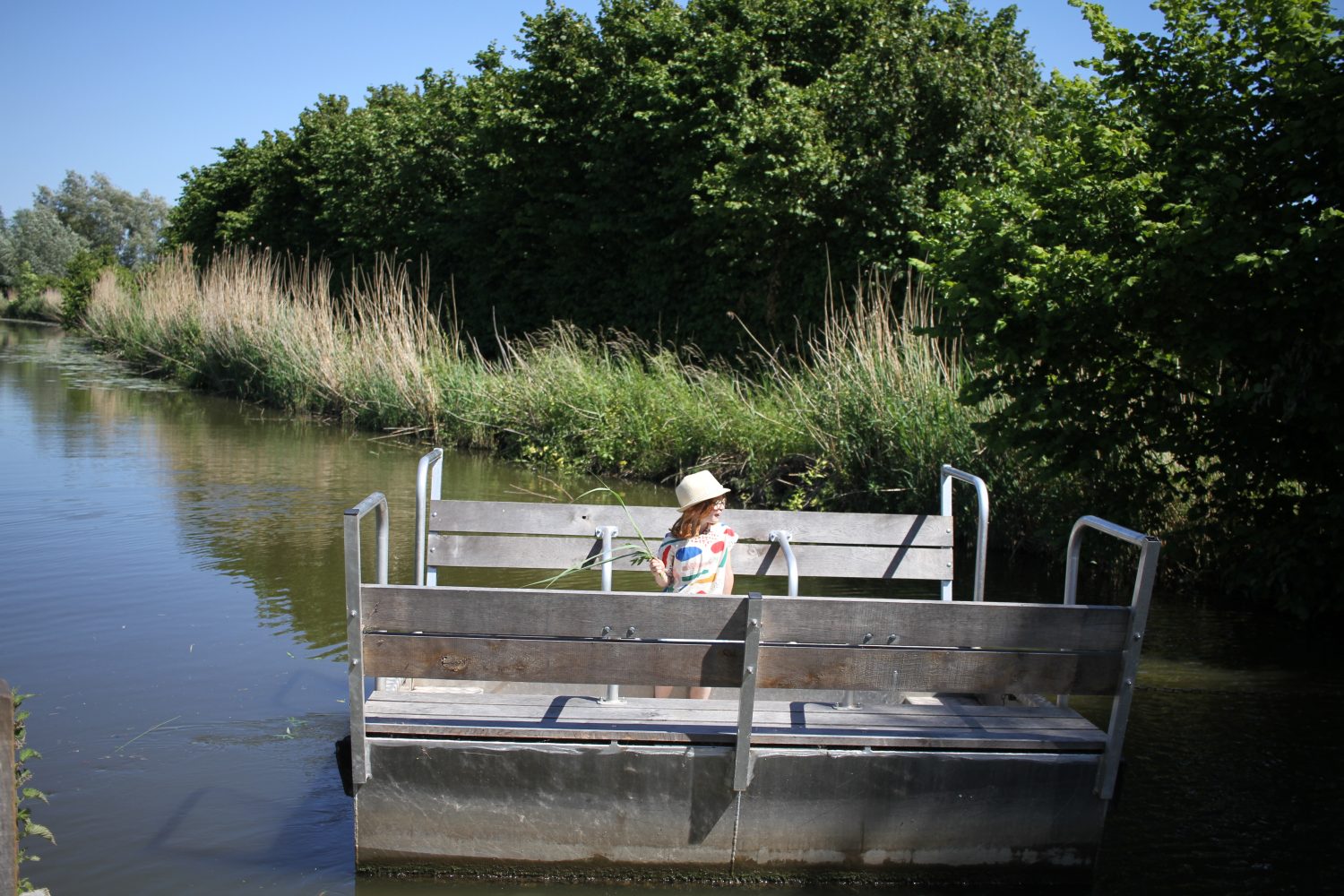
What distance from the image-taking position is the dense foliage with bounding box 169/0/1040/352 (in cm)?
1642

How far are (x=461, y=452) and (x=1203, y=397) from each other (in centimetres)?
1061

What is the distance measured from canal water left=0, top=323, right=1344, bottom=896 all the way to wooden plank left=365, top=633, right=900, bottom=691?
844mm

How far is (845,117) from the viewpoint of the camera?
16.8 metres

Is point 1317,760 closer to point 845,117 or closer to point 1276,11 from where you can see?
point 1276,11

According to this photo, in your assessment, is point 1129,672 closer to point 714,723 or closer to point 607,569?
point 714,723

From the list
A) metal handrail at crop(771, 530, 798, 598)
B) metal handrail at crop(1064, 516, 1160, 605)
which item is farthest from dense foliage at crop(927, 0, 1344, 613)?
metal handrail at crop(771, 530, 798, 598)

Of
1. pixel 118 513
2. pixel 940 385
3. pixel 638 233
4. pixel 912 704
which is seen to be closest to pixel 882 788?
pixel 912 704

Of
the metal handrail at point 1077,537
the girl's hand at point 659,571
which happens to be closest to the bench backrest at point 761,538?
the girl's hand at point 659,571

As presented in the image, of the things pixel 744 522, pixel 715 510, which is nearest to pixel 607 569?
pixel 715 510

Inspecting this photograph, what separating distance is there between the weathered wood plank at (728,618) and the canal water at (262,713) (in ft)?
2.60

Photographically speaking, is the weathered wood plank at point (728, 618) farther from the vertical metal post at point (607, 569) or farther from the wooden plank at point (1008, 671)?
the vertical metal post at point (607, 569)

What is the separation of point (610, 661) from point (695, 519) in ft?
4.05

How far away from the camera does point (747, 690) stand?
3998 mm

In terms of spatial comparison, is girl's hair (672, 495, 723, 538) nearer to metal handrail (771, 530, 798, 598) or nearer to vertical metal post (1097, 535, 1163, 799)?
metal handrail (771, 530, 798, 598)
